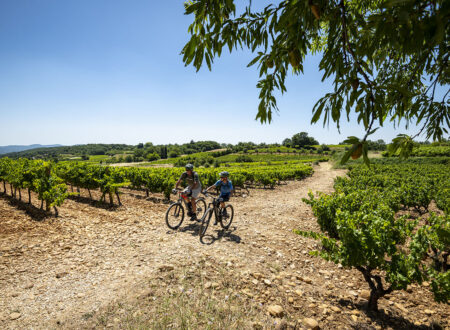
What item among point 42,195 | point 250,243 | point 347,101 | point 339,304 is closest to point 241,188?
point 250,243

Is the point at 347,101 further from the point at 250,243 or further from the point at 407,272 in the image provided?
the point at 250,243

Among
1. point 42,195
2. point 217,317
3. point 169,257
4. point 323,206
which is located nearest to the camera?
point 217,317

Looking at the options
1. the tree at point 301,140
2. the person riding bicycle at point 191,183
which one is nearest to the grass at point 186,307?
the person riding bicycle at point 191,183

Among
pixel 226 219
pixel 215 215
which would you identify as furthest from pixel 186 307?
pixel 226 219

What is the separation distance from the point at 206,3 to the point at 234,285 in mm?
4249

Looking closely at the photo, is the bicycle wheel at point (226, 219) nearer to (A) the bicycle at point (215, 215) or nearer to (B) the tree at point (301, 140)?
(A) the bicycle at point (215, 215)

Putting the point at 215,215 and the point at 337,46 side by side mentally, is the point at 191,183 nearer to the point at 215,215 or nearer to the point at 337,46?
the point at 215,215

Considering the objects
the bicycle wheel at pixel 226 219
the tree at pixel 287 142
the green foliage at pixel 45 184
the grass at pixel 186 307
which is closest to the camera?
the grass at pixel 186 307

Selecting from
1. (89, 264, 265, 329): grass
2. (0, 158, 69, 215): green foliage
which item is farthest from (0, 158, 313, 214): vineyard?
(89, 264, 265, 329): grass

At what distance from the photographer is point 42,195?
779 cm

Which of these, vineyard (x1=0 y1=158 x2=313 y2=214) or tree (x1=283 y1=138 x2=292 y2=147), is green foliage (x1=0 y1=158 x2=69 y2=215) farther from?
tree (x1=283 y1=138 x2=292 y2=147)

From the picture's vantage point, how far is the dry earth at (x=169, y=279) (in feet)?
10.3

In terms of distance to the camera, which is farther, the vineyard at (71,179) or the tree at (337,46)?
the vineyard at (71,179)

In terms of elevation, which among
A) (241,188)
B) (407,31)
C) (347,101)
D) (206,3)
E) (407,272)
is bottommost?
(241,188)
